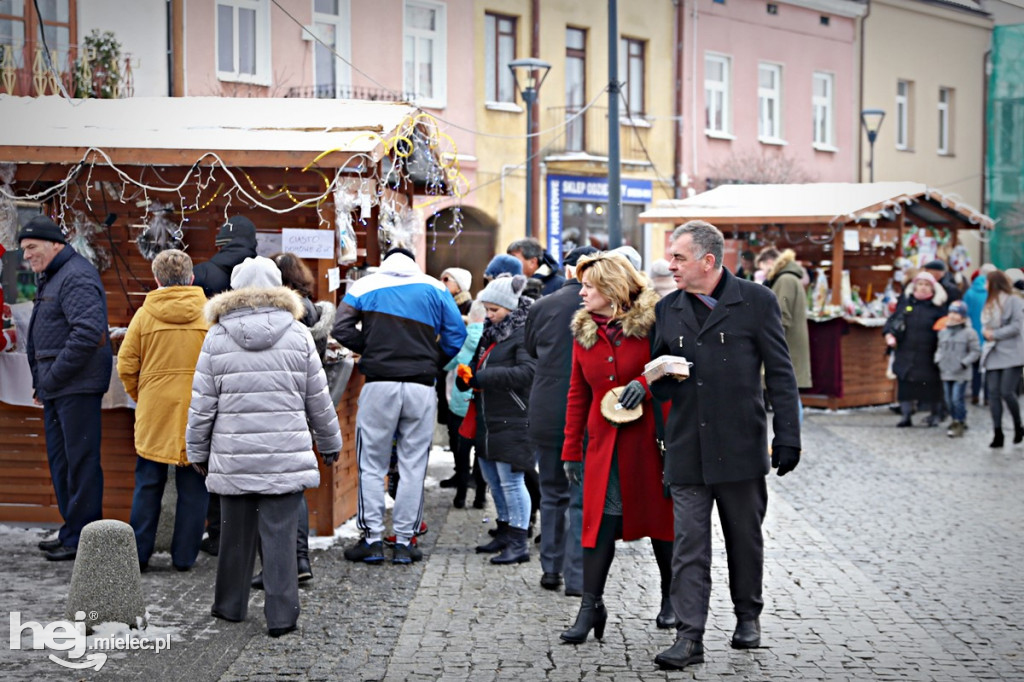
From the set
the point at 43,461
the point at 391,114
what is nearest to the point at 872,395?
the point at 391,114

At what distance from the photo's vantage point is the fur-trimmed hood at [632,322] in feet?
20.5

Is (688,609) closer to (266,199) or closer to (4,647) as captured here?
(4,647)

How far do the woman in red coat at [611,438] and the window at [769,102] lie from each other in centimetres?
2121

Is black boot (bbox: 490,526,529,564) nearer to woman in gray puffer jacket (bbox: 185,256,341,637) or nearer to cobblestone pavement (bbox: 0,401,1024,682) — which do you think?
cobblestone pavement (bbox: 0,401,1024,682)

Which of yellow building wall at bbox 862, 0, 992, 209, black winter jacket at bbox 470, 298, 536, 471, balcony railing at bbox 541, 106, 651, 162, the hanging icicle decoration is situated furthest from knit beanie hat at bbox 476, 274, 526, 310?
yellow building wall at bbox 862, 0, 992, 209

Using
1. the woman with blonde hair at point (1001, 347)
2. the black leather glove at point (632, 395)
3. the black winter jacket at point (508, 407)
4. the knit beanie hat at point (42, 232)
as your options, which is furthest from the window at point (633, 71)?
the black leather glove at point (632, 395)

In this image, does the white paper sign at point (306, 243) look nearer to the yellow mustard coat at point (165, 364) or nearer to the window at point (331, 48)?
the yellow mustard coat at point (165, 364)

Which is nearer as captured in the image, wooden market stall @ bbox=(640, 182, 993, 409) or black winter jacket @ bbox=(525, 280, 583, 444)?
black winter jacket @ bbox=(525, 280, 583, 444)

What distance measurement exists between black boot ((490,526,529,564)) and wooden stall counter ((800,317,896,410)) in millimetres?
9606

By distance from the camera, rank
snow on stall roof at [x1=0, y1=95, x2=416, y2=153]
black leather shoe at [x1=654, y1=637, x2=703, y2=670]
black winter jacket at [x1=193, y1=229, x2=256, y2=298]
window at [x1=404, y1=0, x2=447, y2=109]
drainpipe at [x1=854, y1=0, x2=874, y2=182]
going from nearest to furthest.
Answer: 1. black leather shoe at [x1=654, y1=637, x2=703, y2=670]
2. black winter jacket at [x1=193, y1=229, x2=256, y2=298]
3. snow on stall roof at [x1=0, y1=95, x2=416, y2=153]
4. window at [x1=404, y1=0, x2=447, y2=109]
5. drainpipe at [x1=854, y1=0, x2=874, y2=182]

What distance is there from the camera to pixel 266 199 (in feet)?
32.1

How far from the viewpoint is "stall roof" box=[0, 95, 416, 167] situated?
8.99m

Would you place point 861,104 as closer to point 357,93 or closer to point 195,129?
point 357,93

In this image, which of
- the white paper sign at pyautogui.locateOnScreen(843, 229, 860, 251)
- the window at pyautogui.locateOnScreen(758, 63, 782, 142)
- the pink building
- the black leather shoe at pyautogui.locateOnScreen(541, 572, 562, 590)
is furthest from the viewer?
the window at pyautogui.locateOnScreen(758, 63, 782, 142)
